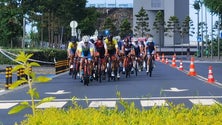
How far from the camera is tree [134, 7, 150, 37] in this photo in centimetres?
13312

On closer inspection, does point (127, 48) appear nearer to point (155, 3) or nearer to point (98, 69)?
point (98, 69)

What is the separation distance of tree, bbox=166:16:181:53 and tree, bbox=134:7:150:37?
5113mm

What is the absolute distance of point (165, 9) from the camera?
142m

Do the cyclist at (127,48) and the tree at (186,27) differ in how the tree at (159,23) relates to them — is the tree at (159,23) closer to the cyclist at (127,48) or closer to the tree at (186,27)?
the tree at (186,27)

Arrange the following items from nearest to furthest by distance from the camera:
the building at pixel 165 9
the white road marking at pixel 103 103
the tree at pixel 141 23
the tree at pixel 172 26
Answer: the white road marking at pixel 103 103, the tree at pixel 141 23, the tree at pixel 172 26, the building at pixel 165 9

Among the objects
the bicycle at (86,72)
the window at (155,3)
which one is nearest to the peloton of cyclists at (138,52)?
the bicycle at (86,72)

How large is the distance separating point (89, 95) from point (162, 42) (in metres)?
128

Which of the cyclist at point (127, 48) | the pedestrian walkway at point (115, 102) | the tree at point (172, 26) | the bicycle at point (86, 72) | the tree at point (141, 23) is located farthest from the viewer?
the tree at point (172, 26)

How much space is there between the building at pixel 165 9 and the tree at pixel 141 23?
15.3 feet

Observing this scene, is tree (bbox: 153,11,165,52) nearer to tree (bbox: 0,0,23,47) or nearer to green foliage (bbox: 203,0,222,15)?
green foliage (bbox: 203,0,222,15)

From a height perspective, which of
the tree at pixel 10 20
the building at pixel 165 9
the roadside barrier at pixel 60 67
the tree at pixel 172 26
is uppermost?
the building at pixel 165 9

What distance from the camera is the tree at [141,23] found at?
133125 mm

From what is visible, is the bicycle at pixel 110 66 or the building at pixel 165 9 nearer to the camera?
the bicycle at pixel 110 66

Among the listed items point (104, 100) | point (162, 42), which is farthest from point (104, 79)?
point (162, 42)
